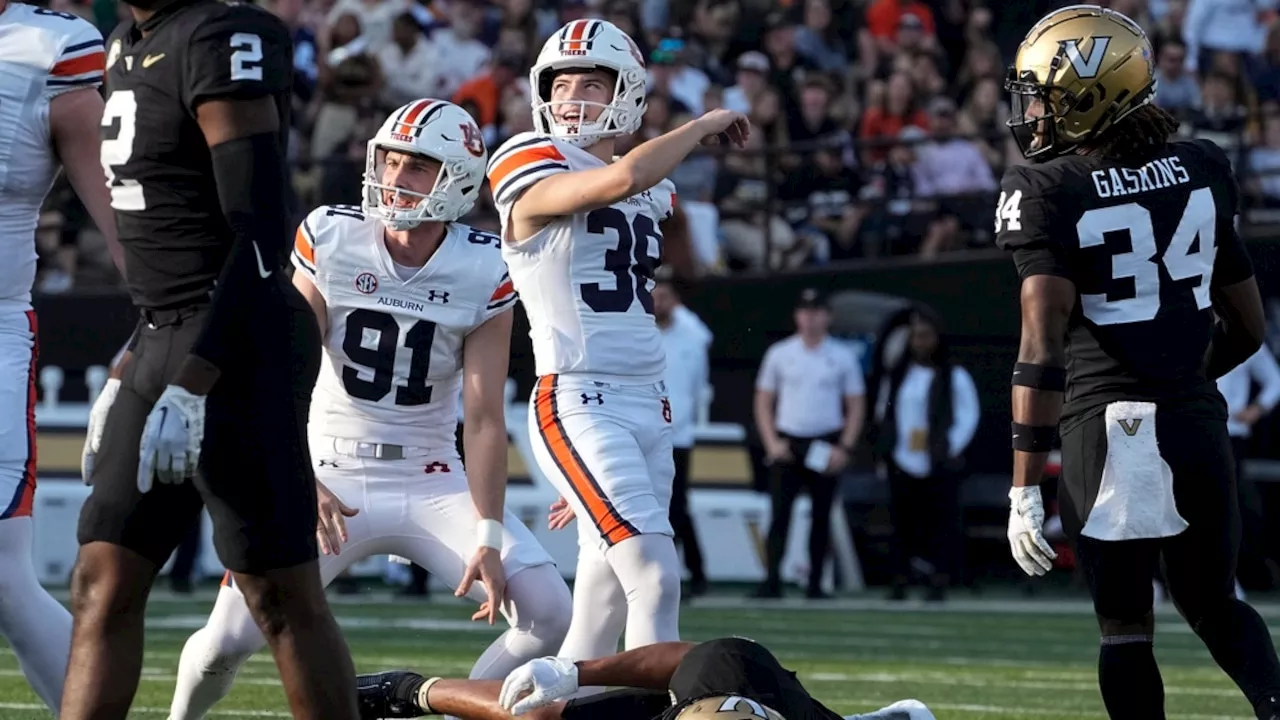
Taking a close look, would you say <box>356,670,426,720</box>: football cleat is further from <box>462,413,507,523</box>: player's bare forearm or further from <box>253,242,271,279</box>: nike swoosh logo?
<box>253,242,271,279</box>: nike swoosh logo

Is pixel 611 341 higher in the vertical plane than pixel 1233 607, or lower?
higher

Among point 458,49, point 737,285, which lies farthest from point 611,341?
point 458,49

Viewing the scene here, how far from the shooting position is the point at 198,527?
493 inches

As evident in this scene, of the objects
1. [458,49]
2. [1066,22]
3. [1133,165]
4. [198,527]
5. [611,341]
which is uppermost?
[458,49]

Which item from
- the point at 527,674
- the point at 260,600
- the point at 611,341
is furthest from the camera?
the point at 611,341

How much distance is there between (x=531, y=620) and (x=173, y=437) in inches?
66.4

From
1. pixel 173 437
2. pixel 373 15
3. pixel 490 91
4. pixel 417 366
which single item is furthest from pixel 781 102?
pixel 173 437

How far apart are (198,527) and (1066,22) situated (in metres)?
8.39

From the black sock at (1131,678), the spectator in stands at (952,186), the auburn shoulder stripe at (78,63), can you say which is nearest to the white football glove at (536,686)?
the black sock at (1131,678)

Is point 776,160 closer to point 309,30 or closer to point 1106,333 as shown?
point 309,30

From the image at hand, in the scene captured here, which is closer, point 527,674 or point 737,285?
point 527,674

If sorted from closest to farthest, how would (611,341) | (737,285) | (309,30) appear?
(611,341), (737,285), (309,30)

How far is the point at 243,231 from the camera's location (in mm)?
3844

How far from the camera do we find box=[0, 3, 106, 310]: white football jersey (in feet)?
15.9
